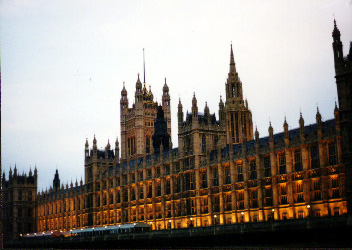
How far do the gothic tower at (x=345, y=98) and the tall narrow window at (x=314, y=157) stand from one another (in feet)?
33.2

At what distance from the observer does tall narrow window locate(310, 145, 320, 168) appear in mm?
80312

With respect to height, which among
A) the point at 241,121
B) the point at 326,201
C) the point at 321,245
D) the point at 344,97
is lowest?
the point at 321,245

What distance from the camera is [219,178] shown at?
97.1 m

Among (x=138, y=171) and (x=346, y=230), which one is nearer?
(x=346, y=230)

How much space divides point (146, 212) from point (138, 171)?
10096 millimetres

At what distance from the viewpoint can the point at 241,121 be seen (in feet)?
479

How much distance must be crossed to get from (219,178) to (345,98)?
33.8 m

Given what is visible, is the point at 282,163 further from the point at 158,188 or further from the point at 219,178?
the point at 158,188

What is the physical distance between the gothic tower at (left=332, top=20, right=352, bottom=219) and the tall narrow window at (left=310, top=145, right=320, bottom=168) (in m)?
10.1

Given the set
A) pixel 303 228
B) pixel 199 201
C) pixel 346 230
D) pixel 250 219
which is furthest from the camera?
pixel 199 201

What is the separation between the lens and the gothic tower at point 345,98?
2655 inches

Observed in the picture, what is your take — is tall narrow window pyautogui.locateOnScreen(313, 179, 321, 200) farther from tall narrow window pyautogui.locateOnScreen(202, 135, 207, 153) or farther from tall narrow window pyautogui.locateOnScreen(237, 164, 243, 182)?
tall narrow window pyautogui.locateOnScreen(202, 135, 207, 153)

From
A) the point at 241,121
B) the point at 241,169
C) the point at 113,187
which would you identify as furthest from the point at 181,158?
the point at 241,121

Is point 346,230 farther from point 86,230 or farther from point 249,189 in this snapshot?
point 86,230
